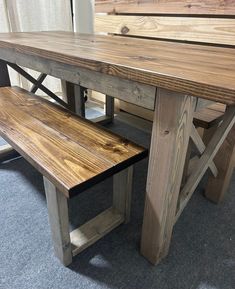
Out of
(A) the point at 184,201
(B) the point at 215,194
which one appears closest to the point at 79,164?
(A) the point at 184,201

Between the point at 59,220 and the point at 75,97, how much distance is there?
112 centimetres

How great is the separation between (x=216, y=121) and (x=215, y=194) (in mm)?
371

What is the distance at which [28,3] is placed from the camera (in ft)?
6.73

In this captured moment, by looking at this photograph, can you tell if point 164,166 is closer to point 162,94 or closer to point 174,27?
point 162,94

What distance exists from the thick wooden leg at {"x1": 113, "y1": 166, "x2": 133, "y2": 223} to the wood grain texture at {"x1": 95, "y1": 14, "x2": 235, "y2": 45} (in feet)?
2.96

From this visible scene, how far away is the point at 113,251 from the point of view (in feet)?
3.13

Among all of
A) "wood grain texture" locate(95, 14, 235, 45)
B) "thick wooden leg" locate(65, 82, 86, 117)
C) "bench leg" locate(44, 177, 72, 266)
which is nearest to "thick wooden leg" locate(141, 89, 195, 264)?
"bench leg" locate(44, 177, 72, 266)

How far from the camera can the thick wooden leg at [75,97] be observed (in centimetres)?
171

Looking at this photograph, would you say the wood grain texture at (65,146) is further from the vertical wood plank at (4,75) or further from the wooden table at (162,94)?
the vertical wood plank at (4,75)

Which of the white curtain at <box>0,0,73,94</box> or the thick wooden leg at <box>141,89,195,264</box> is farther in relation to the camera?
the white curtain at <box>0,0,73,94</box>

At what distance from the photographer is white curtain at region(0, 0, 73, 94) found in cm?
199

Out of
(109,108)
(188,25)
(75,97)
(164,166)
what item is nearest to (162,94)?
(164,166)

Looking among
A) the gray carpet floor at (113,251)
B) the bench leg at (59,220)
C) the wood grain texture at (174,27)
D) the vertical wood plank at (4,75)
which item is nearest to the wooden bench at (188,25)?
the wood grain texture at (174,27)

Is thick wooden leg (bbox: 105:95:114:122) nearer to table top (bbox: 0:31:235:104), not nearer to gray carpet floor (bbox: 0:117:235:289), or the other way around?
gray carpet floor (bbox: 0:117:235:289)
